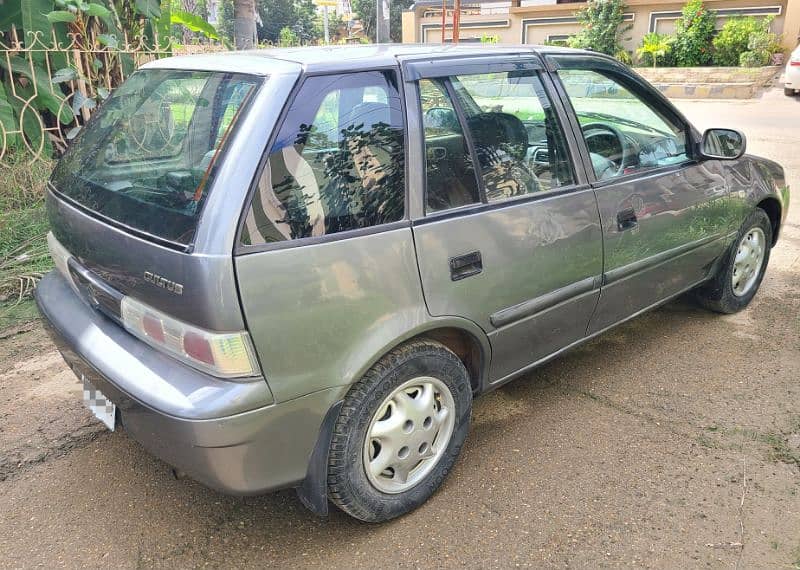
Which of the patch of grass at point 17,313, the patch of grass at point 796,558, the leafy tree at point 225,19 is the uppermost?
the leafy tree at point 225,19

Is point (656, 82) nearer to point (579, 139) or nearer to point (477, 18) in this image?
point (477, 18)

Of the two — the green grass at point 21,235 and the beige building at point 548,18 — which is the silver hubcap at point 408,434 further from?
the beige building at point 548,18

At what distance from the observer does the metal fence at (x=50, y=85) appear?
5.95m

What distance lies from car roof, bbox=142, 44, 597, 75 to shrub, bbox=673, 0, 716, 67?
19732 millimetres

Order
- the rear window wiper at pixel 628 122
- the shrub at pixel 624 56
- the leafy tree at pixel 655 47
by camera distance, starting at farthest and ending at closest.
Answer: the shrub at pixel 624 56, the leafy tree at pixel 655 47, the rear window wiper at pixel 628 122

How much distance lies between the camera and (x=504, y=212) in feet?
8.53

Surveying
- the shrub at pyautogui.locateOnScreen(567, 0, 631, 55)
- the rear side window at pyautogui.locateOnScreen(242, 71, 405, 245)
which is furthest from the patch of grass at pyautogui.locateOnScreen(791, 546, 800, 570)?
the shrub at pyautogui.locateOnScreen(567, 0, 631, 55)

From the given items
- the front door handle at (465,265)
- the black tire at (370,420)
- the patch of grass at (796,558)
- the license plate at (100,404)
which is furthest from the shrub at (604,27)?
the license plate at (100,404)

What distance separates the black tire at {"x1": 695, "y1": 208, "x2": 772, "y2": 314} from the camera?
158 inches

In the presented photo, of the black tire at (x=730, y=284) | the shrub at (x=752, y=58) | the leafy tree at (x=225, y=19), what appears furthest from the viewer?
the leafy tree at (x=225, y=19)

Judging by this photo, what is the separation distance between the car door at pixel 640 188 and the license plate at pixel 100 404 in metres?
2.20

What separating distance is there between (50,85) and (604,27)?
20.6m

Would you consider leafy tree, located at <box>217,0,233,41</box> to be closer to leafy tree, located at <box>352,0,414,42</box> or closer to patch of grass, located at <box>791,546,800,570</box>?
leafy tree, located at <box>352,0,414,42</box>

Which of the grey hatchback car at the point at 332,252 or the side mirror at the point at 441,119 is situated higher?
the side mirror at the point at 441,119
